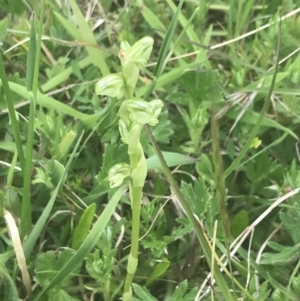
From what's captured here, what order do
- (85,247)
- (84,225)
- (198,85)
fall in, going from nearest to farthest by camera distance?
(85,247), (84,225), (198,85)

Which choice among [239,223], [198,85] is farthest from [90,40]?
[239,223]

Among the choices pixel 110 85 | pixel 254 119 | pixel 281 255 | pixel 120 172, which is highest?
pixel 110 85

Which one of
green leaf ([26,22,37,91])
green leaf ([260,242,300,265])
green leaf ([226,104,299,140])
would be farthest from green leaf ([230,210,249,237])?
green leaf ([26,22,37,91])

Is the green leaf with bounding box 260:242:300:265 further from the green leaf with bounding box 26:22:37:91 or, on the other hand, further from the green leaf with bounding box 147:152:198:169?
the green leaf with bounding box 26:22:37:91

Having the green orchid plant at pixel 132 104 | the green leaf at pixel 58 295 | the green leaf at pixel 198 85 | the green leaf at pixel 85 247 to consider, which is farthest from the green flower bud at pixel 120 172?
the green leaf at pixel 198 85

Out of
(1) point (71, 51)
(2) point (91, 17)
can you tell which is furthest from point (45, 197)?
(2) point (91, 17)

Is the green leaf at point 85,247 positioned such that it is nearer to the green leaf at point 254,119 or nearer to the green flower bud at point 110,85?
the green flower bud at point 110,85

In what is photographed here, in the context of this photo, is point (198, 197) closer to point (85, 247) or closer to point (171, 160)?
point (171, 160)
